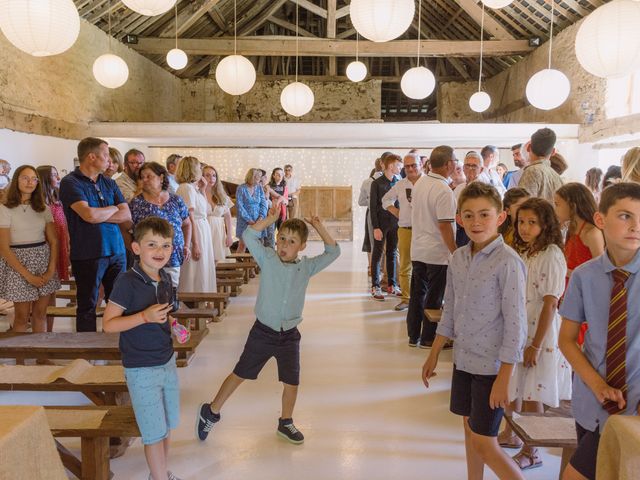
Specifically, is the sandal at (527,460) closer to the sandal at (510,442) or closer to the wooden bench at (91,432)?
the sandal at (510,442)

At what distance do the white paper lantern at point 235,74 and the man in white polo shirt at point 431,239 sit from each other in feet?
9.99

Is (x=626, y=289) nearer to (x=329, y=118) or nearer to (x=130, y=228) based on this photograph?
(x=130, y=228)

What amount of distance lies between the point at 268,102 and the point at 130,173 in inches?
482

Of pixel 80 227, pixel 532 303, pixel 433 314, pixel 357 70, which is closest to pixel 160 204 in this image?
pixel 80 227

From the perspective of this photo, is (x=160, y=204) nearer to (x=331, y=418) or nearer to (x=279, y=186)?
(x=331, y=418)

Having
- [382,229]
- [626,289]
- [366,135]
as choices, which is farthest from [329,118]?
[626,289]

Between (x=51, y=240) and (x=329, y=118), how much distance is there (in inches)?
532

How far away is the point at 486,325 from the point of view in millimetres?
1952

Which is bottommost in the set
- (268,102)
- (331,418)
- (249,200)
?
(331,418)

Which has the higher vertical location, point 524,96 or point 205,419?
point 524,96

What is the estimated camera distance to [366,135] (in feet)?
32.4

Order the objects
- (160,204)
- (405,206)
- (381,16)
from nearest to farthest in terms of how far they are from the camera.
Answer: (160,204) < (381,16) < (405,206)

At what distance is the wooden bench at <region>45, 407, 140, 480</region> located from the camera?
2172 millimetres

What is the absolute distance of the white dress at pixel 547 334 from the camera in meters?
2.46
